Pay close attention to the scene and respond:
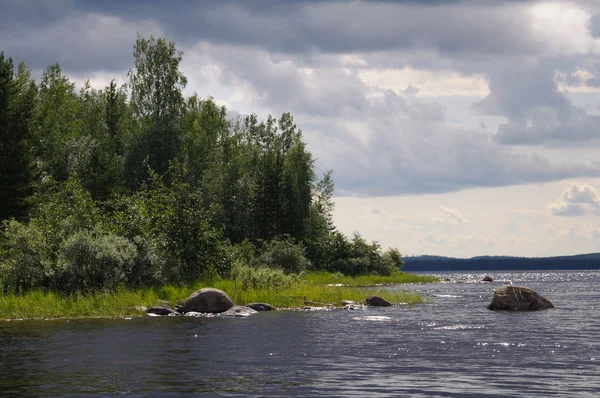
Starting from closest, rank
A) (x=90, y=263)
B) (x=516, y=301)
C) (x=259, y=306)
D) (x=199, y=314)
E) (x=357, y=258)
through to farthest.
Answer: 1. (x=199, y=314)
2. (x=90, y=263)
3. (x=259, y=306)
4. (x=516, y=301)
5. (x=357, y=258)

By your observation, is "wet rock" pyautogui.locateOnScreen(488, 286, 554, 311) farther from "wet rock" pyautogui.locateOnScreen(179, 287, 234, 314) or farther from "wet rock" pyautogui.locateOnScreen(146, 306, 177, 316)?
"wet rock" pyautogui.locateOnScreen(146, 306, 177, 316)

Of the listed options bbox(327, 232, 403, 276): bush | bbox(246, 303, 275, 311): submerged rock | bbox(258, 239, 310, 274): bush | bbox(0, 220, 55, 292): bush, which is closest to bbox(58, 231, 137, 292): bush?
bbox(0, 220, 55, 292): bush

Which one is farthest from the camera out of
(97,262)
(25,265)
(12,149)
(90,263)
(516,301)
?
(12,149)

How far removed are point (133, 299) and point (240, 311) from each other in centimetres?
666

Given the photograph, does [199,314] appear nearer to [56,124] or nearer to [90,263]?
[90,263]

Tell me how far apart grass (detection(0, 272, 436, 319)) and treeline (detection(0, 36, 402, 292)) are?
1.47m

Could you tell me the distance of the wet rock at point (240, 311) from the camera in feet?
137

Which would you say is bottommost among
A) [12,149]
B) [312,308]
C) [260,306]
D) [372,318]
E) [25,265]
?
[312,308]

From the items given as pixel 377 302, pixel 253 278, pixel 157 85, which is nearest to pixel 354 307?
pixel 377 302

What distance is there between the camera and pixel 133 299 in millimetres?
43281

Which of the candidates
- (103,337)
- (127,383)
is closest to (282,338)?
(103,337)

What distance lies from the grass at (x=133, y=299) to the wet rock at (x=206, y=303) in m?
2.42

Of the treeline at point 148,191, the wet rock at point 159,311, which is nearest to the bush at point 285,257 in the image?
the treeline at point 148,191

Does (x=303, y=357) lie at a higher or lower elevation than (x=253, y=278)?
lower
